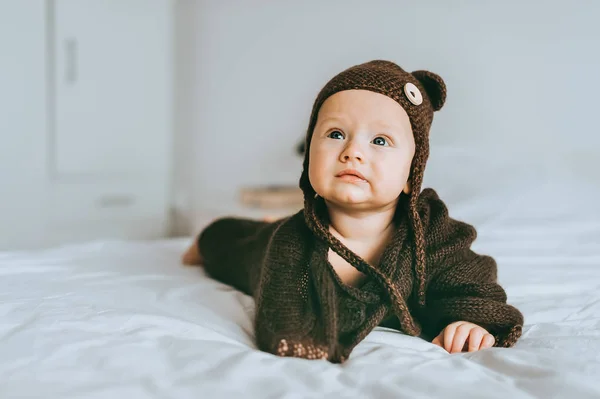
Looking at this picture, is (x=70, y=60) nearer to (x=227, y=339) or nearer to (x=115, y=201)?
(x=115, y=201)

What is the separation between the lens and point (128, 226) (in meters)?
3.17

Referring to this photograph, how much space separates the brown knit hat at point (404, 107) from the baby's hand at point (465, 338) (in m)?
0.07

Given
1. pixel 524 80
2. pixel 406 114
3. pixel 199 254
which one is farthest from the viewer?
pixel 524 80

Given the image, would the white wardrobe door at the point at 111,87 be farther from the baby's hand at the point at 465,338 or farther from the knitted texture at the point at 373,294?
the baby's hand at the point at 465,338

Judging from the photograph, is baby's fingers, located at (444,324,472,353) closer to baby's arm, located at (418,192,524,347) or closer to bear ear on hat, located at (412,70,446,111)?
baby's arm, located at (418,192,524,347)

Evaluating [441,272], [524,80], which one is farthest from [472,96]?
[441,272]

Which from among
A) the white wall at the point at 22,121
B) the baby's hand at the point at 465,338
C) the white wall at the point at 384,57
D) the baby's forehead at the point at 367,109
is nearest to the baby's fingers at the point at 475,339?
the baby's hand at the point at 465,338

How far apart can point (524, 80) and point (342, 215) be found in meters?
1.18

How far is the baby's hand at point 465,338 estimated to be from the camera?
0.89m

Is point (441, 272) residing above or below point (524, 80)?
below

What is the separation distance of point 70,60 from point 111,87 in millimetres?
221

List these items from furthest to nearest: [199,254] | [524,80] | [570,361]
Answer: [524,80] → [199,254] → [570,361]

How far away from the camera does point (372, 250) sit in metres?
0.97

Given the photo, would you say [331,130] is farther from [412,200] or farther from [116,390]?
[116,390]
